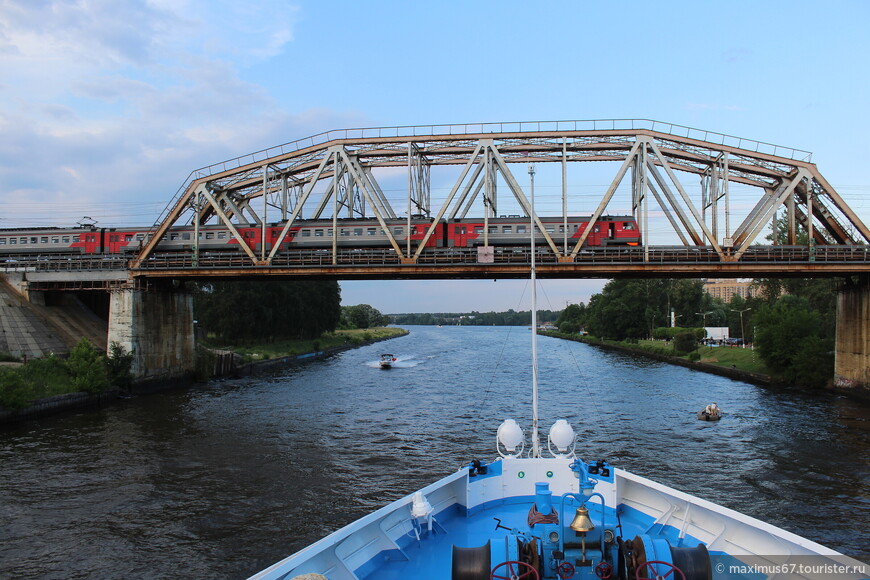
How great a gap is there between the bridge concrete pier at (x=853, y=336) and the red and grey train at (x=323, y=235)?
54.6ft

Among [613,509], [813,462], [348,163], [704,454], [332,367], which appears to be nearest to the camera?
[613,509]

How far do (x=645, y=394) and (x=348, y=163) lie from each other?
1265 inches

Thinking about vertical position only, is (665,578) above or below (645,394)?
above

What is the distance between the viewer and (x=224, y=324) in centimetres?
8556

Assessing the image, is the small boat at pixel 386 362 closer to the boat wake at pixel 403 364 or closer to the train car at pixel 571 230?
the boat wake at pixel 403 364

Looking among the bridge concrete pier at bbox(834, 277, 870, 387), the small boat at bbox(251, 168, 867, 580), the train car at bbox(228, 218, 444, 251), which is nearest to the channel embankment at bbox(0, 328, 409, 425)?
the train car at bbox(228, 218, 444, 251)

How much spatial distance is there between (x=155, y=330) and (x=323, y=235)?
1702 centimetres

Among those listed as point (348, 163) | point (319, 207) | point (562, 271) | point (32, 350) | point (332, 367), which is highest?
point (348, 163)

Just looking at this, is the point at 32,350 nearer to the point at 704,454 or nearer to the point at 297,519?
the point at 297,519

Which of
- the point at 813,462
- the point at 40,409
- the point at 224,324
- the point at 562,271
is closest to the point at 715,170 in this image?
the point at 562,271

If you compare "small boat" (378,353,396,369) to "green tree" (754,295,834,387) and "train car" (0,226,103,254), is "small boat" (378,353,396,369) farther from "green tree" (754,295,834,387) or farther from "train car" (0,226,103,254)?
"green tree" (754,295,834,387)

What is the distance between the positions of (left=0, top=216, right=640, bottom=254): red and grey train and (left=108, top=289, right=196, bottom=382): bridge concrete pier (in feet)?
18.1

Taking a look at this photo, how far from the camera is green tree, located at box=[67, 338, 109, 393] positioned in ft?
129

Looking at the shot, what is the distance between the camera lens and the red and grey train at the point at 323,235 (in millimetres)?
45906
